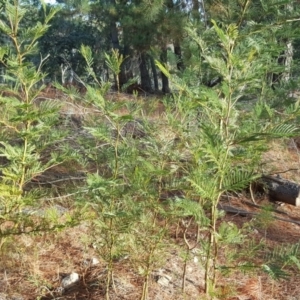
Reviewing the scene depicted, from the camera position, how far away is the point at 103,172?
2.89m

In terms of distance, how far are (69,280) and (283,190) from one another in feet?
8.26

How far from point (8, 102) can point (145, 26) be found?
27.9 ft

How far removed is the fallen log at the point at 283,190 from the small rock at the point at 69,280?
226 cm

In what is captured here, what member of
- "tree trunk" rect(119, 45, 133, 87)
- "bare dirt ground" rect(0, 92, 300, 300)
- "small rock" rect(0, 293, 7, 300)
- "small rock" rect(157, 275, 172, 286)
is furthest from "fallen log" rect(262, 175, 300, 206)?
"tree trunk" rect(119, 45, 133, 87)

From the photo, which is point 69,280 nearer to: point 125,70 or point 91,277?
point 91,277

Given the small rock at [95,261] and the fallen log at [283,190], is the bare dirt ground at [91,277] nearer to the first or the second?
the small rock at [95,261]

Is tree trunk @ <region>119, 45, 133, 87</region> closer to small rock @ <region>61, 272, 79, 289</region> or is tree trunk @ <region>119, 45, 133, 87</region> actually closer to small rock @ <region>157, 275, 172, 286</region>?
small rock @ <region>61, 272, 79, 289</region>

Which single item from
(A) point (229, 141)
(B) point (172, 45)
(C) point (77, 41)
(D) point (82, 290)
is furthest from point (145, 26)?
(A) point (229, 141)

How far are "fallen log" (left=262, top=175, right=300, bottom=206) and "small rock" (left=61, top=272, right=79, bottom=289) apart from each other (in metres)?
2.26

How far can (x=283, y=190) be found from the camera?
458 centimetres

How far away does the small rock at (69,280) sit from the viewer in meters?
2.94

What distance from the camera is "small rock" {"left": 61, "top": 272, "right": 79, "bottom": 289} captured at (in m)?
2.94

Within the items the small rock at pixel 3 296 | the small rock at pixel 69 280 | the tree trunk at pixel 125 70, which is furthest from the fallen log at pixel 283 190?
the tree trunk at pixel 125 70

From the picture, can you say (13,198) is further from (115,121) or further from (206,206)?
(206,206)
